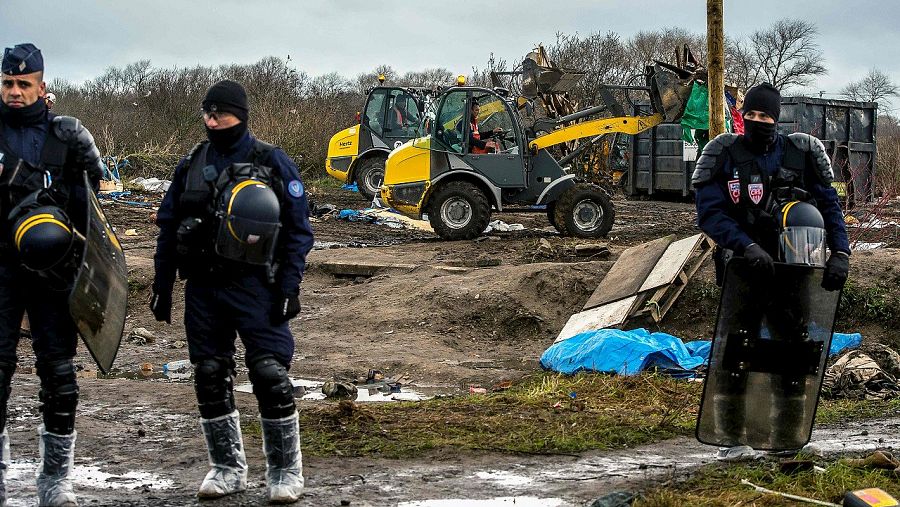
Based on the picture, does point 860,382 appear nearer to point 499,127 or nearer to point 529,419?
point 529,419

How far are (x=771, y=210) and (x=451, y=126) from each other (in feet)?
39.2

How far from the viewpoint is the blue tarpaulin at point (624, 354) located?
9.02 metres

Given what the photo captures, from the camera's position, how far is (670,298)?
10.8 metres

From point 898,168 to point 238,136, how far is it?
20.7 meters

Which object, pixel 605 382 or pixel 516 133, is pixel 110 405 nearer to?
pixel 605 382

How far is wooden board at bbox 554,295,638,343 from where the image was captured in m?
10.4

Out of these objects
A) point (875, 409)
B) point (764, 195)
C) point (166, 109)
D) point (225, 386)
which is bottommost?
point (875, 409)

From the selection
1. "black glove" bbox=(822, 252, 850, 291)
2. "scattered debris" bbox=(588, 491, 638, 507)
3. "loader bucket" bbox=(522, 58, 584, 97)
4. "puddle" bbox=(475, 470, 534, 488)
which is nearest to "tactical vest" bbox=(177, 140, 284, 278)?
"puddle" bbox=(475, 470, 534, 488)

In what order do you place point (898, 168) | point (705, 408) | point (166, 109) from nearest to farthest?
point (705, 408) → point (898, 168) → point (166, 109)

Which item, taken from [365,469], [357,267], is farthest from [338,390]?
[357,267]

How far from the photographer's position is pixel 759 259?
18.0 ft

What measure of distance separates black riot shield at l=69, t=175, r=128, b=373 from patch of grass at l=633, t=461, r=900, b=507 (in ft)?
7.68

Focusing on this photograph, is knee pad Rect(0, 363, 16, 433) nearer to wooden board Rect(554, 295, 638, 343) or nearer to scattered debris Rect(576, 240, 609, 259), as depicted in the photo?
wooden board Rect(554, 295, 638, 343)

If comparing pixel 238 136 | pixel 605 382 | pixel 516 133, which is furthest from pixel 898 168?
pixel 238 136
